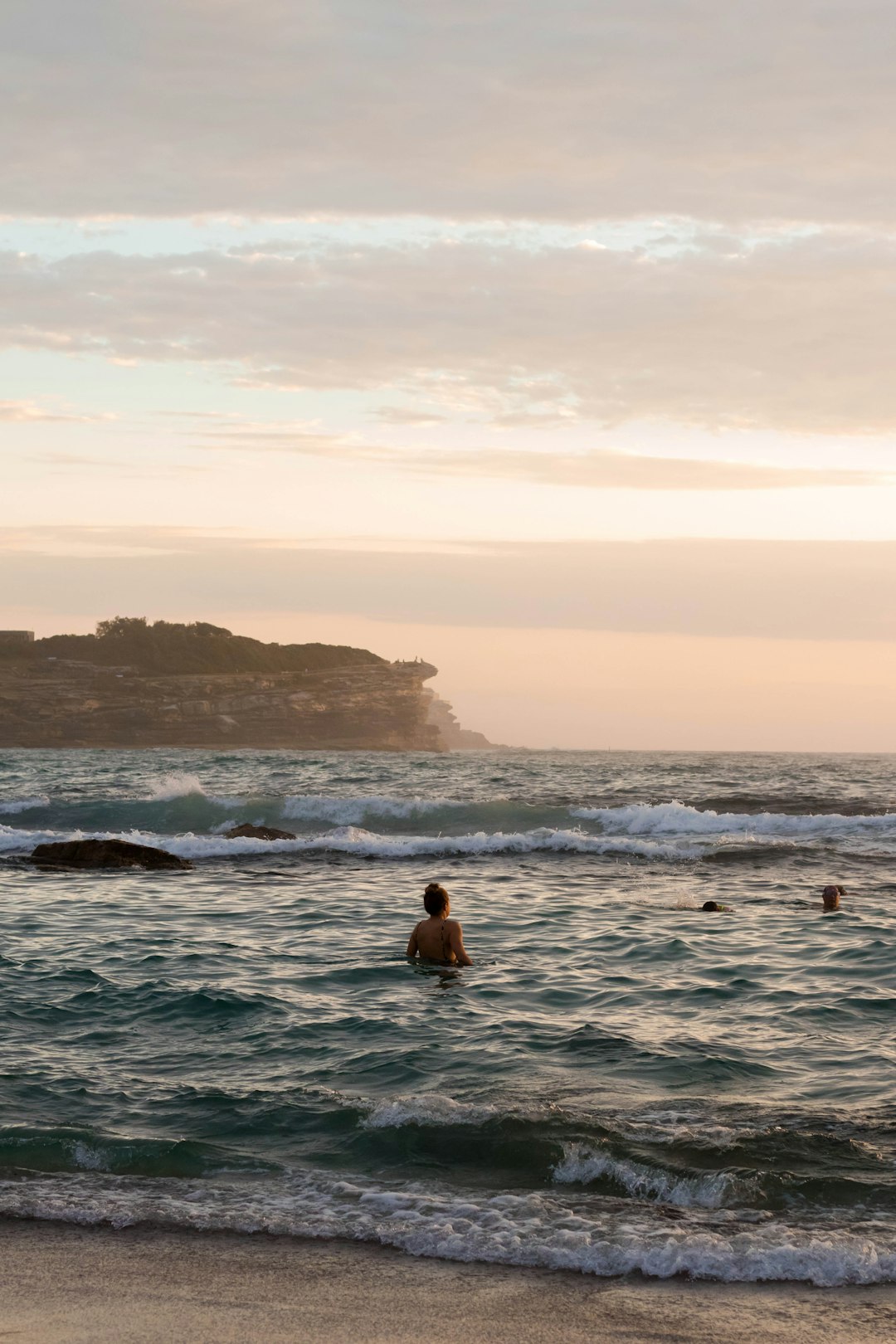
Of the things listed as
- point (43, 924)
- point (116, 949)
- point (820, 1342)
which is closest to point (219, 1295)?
point (820, 1342)

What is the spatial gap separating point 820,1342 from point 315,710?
545 feet

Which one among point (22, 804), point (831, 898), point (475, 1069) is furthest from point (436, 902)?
point (22, 804)

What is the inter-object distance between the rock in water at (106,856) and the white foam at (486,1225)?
58.2 ft

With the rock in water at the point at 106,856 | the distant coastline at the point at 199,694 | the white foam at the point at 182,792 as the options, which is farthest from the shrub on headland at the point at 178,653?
the rock in water at the point at 106,856

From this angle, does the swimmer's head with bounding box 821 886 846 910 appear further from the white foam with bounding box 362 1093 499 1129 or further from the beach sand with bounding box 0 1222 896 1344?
the beach sand with bounding box 0 1222 896 1344

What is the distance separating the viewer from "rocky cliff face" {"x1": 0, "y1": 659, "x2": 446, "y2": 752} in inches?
6107

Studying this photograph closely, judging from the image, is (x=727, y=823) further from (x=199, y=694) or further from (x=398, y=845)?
(x=199, y=694)

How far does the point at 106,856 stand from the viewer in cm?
2497

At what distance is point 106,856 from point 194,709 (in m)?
139

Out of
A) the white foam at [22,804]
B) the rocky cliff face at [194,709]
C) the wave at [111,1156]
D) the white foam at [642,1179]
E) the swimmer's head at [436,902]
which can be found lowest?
the white foam at [22,804]

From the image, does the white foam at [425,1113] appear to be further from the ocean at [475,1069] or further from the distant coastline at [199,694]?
the distant coastline at [199,694]

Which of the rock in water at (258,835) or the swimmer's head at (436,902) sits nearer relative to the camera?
the swimmer's head at (436,902)

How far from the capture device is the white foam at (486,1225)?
6289 mm

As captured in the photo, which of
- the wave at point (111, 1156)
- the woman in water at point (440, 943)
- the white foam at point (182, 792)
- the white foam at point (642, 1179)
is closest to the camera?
the white foam at point (642, 1179)
